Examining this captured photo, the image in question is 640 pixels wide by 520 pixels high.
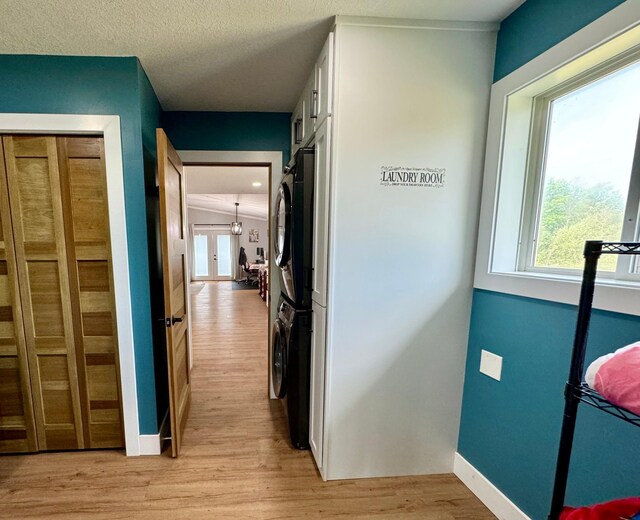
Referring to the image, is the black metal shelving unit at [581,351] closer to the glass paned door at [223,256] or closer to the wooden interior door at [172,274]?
the wooden interior door at [172,274]

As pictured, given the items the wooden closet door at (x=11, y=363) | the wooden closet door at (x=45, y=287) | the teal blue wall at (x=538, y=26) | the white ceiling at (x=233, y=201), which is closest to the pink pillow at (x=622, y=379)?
the teal blue wall at (x=538, y=26)

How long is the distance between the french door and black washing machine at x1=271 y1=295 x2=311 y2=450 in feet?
31.2

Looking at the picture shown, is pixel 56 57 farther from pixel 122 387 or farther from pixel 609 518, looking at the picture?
pixel 609 518

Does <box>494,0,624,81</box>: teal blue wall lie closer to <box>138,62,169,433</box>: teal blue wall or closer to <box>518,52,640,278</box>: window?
<box>518,52,640,278</box>: window

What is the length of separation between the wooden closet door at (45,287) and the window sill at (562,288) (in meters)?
2.45

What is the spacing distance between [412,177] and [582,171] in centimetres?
70

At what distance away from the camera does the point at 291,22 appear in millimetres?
1349

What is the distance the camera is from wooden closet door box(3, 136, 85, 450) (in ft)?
5.27

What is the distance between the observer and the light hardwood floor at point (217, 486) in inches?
55.4

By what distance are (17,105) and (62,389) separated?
170 centimetres

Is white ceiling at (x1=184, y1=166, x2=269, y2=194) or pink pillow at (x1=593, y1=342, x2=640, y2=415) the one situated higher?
white ceiling at (x1=184, y1=166, x2=269, y2=194)

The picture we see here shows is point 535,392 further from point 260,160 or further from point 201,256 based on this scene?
point 201,256

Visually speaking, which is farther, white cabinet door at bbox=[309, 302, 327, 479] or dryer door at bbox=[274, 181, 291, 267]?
dryer door at bbox=[274, 181, 291, 267]

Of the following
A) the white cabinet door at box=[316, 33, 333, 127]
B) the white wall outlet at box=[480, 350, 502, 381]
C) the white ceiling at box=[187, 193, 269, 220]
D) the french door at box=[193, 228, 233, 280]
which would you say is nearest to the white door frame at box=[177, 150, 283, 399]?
the white cabinet door at box=[316, 33, 333, 127]
